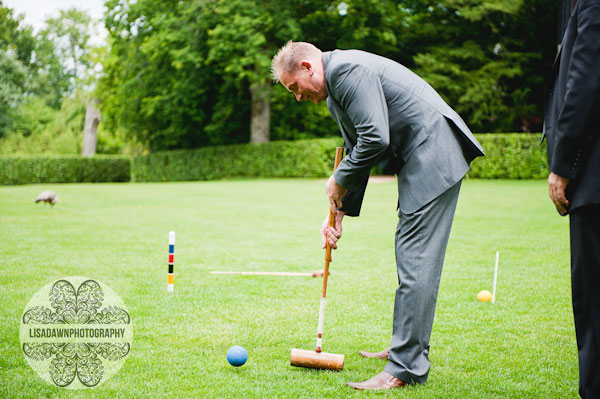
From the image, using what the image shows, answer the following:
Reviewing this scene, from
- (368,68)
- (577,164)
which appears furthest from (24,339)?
(577,164)

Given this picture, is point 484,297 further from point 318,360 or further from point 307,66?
point 307,66

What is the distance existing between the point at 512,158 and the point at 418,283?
18.1 meters

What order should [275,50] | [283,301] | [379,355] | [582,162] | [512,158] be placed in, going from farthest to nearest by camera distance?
1. [275,50]
2. [512,158]
3. [283,301]
4. [379,355]
5. [582,162]

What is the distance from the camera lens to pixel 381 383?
2883 millimetres

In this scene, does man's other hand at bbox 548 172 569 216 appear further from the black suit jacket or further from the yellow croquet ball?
the yellow croquet ball

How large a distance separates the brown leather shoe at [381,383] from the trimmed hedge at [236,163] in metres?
17.6

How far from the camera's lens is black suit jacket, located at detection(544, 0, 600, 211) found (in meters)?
2.07

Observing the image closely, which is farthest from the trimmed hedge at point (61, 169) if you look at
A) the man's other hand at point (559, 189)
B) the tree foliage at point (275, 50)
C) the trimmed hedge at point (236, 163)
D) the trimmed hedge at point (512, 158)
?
the man's other hand at point (559, 189)

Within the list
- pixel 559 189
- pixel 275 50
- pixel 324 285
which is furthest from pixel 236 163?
pixel 559 189

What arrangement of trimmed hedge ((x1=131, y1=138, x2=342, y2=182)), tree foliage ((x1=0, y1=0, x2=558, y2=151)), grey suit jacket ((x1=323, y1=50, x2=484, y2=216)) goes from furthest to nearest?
tree foliage ((x1=0, y1=0, x2=558, y2=151)) → trimmed hedge ((x1=131, y1=138, x2=342, y2=182)) → grey suit jacket ((x1=323, y1=50, x2=484, y2=216))

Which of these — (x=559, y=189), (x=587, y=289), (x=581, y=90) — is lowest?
(x=587, y=289)

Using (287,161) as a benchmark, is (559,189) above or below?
above

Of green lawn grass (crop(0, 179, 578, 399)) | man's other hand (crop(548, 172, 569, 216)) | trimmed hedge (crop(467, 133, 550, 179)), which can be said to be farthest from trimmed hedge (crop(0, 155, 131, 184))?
man's other hand (crop(548, 172, 569, 216))

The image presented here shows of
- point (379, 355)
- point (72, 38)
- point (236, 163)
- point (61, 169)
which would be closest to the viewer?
point (379, 355)
